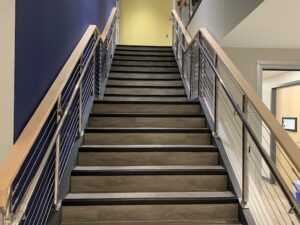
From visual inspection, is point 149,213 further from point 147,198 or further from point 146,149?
point 146,149

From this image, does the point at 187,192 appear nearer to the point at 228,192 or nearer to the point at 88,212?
the point at 228,192

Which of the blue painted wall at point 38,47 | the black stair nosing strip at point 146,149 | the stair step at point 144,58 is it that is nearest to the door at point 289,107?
the stair step at point 144,58

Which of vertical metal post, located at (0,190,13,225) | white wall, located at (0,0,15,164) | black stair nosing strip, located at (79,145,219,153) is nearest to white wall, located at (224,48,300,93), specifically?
black stair nosing strip, located at (79,145,219,153)

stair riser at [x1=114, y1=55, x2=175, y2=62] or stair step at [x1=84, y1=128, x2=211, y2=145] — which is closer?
stair step at [x1=84, y1=128, x2=211, y2=145]

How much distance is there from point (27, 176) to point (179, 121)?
204 centimetres

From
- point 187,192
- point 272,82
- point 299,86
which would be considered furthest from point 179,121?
point 272,82

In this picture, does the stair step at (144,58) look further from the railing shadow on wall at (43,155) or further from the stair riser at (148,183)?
the stair riser at (148,183)

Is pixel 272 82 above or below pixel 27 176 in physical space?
above

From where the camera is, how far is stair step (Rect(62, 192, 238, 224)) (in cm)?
233

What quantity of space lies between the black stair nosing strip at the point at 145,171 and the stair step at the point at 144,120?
870mm

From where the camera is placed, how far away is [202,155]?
9.77 ft

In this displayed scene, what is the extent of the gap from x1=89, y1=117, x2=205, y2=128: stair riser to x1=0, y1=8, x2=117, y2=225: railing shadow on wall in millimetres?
231

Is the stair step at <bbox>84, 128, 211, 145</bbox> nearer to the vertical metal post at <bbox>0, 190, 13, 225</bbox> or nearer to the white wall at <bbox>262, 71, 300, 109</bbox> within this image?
the vertical metal post at <bbox>0, 190, 13, 225</bbox>

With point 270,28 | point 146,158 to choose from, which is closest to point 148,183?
point 146,158
